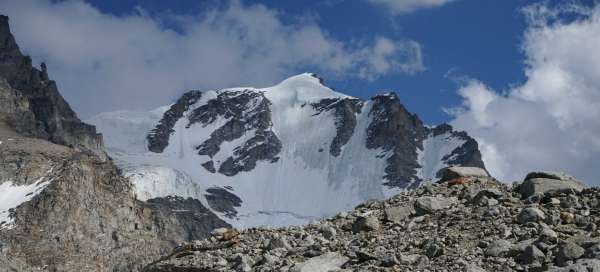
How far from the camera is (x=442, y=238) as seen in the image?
18.6m

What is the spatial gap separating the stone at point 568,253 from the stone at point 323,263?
4.56 m

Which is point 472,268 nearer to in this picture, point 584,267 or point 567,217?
point 584,267

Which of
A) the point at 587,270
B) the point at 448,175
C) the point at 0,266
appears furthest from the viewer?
the point at 0,266

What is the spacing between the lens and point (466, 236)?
1858 cm

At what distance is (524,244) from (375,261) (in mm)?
3024

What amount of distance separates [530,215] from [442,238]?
7.06ft

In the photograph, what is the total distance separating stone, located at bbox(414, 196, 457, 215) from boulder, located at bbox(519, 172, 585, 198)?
209 centimetres

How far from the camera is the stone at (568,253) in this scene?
1557 centimetres

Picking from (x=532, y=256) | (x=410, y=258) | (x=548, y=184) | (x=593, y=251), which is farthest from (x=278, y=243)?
(x=548, y=184)

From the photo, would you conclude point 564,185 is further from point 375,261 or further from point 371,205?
point 375,261

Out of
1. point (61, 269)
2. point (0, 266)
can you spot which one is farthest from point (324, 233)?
point (61, 269)

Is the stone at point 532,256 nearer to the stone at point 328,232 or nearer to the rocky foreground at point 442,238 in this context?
the rocky foreground at point 442,238

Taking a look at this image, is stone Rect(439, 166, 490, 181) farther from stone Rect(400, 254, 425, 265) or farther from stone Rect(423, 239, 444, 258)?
→ stone Rect(400, 254, 425, 265)

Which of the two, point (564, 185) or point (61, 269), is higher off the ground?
point (61, 269)
